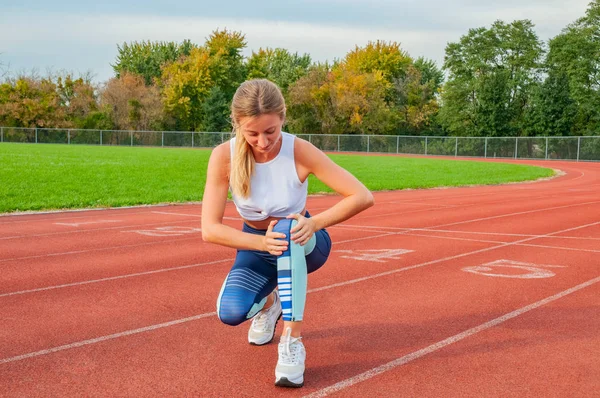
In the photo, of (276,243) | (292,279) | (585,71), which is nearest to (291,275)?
(292,279)

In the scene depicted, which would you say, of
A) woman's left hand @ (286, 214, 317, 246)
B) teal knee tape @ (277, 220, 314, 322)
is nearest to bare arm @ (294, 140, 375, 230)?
woman's left hand @ (286, 214, 317, 246)

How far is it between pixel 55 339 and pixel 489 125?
59668mm

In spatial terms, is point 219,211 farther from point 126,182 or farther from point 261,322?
point 126,182

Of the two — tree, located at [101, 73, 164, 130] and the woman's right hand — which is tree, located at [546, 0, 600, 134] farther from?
the woman's right hand

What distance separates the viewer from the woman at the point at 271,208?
12.9ft

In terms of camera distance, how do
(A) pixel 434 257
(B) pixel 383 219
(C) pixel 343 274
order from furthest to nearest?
(B) pixel 383 219
(A) pixel 434 257
(C) pixel 343 274

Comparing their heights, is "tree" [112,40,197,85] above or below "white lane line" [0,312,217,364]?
above

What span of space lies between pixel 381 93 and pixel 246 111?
6522cm

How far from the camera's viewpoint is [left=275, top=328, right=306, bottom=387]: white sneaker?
399 centimetres

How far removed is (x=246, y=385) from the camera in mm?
4094

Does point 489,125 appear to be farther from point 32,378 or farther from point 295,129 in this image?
point 32,378

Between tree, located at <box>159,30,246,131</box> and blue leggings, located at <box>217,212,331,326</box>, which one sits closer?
blue leggings, located at <box>217,212,331,326</box>

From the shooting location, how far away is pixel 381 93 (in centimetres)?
6781

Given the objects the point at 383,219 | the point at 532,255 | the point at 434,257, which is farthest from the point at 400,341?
the point at 383,219
